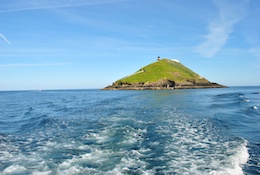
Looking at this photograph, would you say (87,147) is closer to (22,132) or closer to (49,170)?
(49,170)

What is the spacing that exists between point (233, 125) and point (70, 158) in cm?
2058

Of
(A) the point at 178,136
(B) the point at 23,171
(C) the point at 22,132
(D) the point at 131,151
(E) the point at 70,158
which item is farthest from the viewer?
(C) the point at 22,132

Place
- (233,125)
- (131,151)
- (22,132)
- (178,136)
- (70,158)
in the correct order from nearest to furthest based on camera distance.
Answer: (70,158), (131,151), (178,136), (22,132), (233,125)

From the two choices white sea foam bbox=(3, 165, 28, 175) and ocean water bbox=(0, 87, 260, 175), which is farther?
ocean water bbox=(0, 87, 260, 175)

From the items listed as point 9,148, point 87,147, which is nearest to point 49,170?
point 87,147

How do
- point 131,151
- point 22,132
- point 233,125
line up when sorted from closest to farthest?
point 131,151 < point 22,132 < point 233,125

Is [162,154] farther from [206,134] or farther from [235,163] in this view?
[206,134]

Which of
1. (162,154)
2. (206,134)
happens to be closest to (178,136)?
(206,134)

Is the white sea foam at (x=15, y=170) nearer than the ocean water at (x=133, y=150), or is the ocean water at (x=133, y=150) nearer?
the white sea foam at (x=15, y=170)

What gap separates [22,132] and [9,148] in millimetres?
7230

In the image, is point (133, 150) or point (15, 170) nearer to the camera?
point (15, 170)

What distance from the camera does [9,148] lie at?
18.3 metres

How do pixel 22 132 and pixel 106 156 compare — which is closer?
pixel 106 156

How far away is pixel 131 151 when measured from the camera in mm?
16656
